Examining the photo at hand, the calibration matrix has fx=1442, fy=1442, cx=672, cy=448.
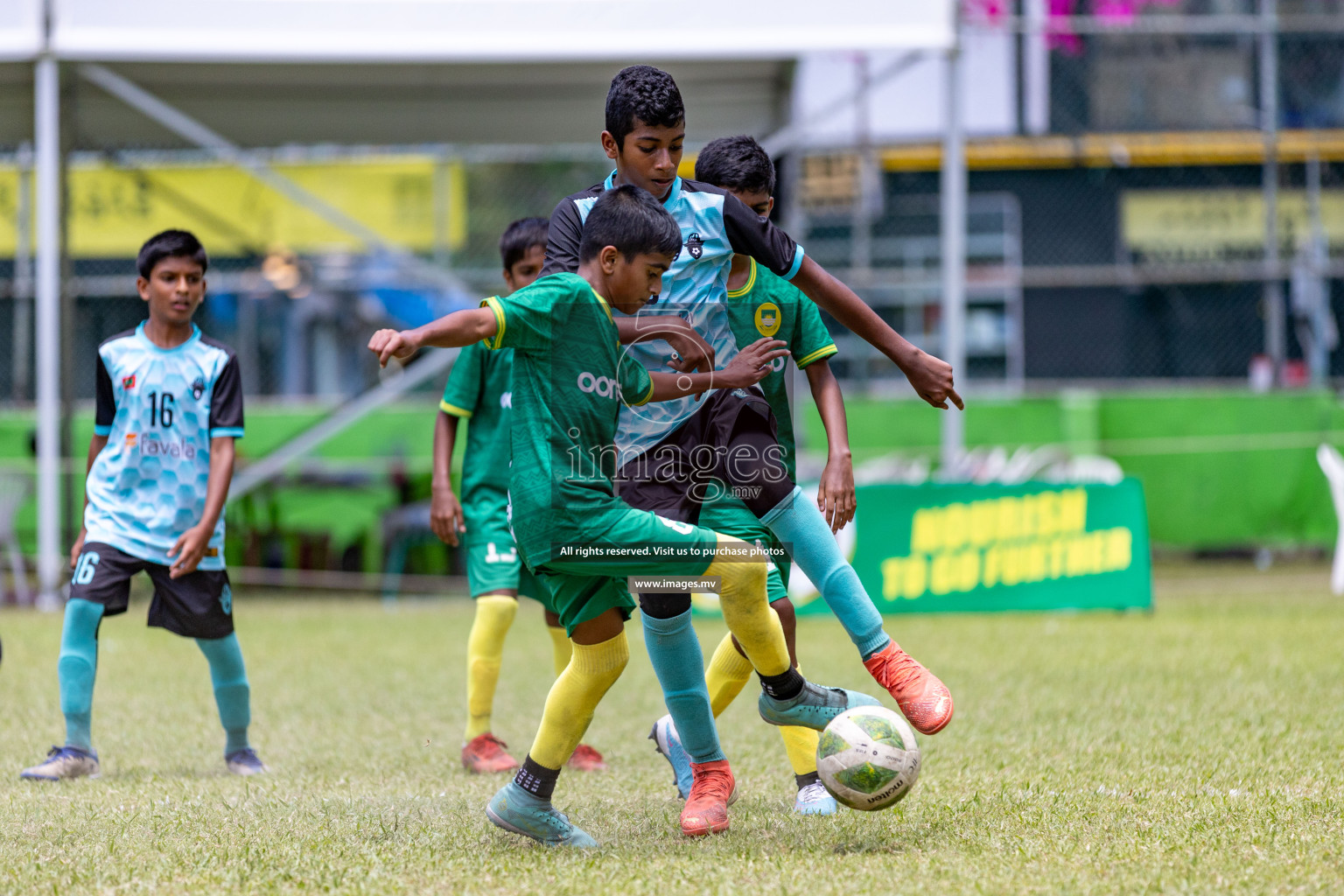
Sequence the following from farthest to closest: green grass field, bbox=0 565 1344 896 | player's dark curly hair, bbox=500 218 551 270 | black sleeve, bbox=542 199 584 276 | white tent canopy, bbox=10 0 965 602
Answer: white tent canopy, bbox=10 0 965 602
player's dark curly hair, bbox=500 218 551 270
black sleeve, bbox=542 199 584 276
green grass field, bbox=0 565 1344 896

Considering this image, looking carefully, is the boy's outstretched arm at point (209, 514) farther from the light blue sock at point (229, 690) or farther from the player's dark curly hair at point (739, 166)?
the player's dark curly hair at point (739, 166)

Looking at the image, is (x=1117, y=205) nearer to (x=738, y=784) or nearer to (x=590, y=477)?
(x=738, y=784)

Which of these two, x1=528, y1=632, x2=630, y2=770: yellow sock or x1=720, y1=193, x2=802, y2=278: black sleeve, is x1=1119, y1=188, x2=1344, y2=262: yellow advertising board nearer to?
x1=720, y1=193, x2=802, y2=278: black sleeve

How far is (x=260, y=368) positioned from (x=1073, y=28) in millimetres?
7905

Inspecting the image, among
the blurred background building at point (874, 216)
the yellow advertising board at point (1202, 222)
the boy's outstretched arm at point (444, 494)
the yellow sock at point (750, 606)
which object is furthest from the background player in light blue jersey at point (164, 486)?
the yellow advertising board at point (1202, 222)

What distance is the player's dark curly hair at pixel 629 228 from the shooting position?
3.30 metres

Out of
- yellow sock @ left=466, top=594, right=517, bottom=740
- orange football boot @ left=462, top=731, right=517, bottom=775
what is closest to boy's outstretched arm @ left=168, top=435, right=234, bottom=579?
yellow sock @ left=466, top=594, right=517, bottom=740

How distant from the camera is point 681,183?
374 cm

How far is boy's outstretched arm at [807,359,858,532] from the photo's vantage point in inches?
150

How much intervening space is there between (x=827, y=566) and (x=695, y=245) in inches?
35.4

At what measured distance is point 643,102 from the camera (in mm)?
3592

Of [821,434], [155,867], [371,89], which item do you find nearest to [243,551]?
[371,89]

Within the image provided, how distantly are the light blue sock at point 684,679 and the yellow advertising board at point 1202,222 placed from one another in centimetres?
1296

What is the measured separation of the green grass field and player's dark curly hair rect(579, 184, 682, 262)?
139cm
